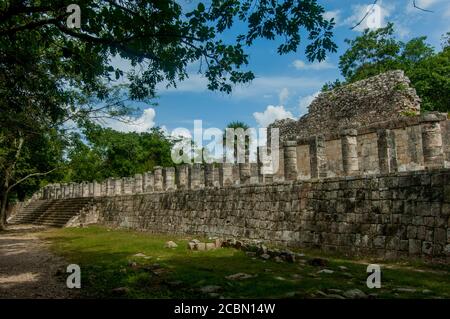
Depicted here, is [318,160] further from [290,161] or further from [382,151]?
[382,151]

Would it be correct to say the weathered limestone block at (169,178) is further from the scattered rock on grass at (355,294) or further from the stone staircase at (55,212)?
the scattered rock on grass at (355,294)

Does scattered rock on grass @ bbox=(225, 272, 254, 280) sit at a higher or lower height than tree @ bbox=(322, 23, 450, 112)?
lower

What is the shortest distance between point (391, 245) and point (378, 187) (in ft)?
4.16

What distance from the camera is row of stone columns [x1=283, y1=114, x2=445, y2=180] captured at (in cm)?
914

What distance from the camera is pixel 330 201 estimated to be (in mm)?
10703

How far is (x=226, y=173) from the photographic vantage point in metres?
15.7

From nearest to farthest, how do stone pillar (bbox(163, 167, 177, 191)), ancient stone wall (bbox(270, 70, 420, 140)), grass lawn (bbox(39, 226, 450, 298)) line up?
1. grass lawn (bbox(39, 226, 450, 298))
2. ancient stone wall (bbox(270, 70, 420, 140))
3. stone pillar (bbox(163, 167, 177, 191))

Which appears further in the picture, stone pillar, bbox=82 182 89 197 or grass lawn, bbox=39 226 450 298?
stone pillar, bbox=82 182 89 197

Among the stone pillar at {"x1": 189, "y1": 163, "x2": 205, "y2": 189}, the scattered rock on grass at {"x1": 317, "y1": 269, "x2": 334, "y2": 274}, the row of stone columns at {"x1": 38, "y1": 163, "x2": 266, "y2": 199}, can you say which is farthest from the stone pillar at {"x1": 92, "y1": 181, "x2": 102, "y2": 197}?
the scattered rock on grass at {"x1": 317, "y1": 269, "x2": 334, "y2": 274}

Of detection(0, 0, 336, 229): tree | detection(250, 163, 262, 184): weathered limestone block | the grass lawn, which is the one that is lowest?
the grass lawn

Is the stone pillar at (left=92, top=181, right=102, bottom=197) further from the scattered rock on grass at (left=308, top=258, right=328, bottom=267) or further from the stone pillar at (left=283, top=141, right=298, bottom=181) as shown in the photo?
the scattered rock on grass at (left=308, top=258, right=328, bottom=267)

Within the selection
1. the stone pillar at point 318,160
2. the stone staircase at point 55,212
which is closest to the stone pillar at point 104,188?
the stone staircase at point 55,212

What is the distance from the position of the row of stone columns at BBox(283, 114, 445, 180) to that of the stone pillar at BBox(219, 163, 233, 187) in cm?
352
